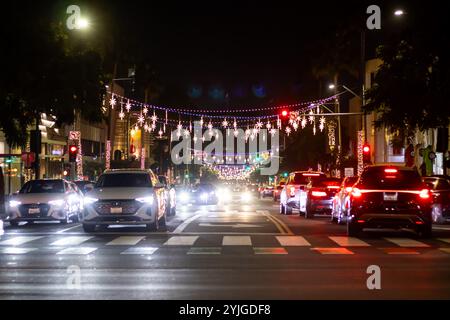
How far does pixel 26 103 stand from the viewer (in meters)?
29.9

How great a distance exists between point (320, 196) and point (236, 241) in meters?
12.9

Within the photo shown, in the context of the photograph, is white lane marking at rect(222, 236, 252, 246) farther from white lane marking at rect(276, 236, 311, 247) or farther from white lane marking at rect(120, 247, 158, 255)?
white lane marking at rect(120, 247, 158, 255)

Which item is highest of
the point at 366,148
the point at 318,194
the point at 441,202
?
the point at 366,148

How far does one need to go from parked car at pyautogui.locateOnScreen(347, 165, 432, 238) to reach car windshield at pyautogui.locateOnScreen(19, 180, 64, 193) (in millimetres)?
12383

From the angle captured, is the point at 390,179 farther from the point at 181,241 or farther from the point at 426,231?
the point at 181,241

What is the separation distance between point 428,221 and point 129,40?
44348 millimetres

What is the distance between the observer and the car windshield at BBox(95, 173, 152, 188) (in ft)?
85.3

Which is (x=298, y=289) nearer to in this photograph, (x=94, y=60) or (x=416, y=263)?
(x=416, y=263)

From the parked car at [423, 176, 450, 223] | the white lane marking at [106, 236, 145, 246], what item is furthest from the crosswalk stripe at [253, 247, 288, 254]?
the parked car at [423, 176, 450, 223]

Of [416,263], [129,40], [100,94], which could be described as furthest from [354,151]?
[416,263]

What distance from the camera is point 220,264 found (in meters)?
15.8

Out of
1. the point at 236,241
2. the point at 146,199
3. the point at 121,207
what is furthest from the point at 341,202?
the point at 236,241

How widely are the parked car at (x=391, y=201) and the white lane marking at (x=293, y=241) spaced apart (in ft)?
5.06

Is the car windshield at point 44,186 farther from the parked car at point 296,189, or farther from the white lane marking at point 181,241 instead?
the parked car at point 296,189
